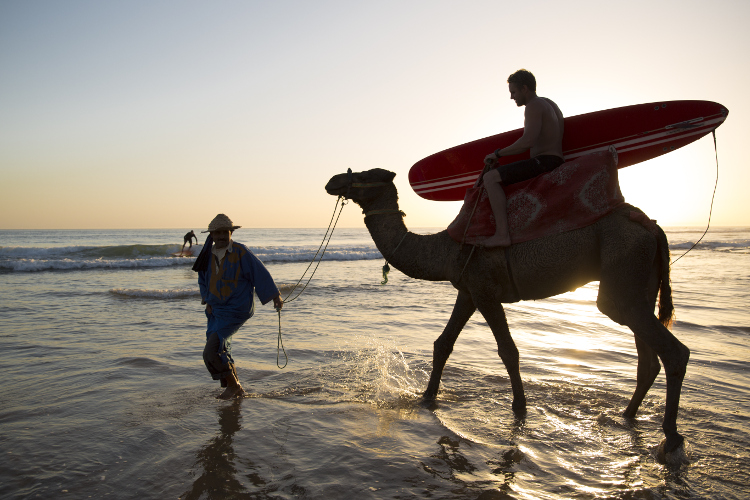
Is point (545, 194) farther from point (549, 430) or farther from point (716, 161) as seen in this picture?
point (549, 430)

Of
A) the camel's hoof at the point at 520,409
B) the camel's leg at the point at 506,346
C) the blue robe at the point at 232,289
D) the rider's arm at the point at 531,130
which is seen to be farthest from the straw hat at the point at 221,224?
the camel's hoof at the point at 520,409

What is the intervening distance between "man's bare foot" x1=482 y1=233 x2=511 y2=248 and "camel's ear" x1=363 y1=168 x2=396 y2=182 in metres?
1.14

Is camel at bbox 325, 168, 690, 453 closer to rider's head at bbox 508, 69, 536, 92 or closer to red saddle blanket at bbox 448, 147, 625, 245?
red saddle blanket at bbox 448, 147, 625, 245

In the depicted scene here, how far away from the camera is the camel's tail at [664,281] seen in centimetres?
356

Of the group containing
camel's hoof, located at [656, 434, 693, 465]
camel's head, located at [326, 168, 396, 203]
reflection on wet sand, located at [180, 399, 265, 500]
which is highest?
camel's head, located at [326, 168, 396, 203]

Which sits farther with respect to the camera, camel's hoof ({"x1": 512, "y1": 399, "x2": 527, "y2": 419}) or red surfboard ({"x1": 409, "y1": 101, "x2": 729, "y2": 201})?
camel's hoof ({"x1": 512, "y1": 399, "x2": 527, "y2": 419})

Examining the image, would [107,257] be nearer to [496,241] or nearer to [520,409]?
Answer: [520,409]

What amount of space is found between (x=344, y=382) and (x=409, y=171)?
2.44 meters

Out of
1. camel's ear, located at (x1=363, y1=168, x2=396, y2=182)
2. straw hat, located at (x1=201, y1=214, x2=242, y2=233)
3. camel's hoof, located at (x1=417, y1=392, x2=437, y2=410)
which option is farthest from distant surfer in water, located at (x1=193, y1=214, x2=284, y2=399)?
camel's hoof, located at (x1=417, y1=392, x2=437, y2=410)

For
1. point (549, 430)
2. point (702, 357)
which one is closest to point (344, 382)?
point (549, 430)

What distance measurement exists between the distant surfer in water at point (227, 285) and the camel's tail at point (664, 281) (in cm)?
350

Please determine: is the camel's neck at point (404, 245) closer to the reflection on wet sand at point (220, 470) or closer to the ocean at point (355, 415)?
the ocean at point (355, 415)

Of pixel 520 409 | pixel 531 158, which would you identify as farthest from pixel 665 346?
pixel 531 158

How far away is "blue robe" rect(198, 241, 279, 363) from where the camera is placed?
16.7ft
